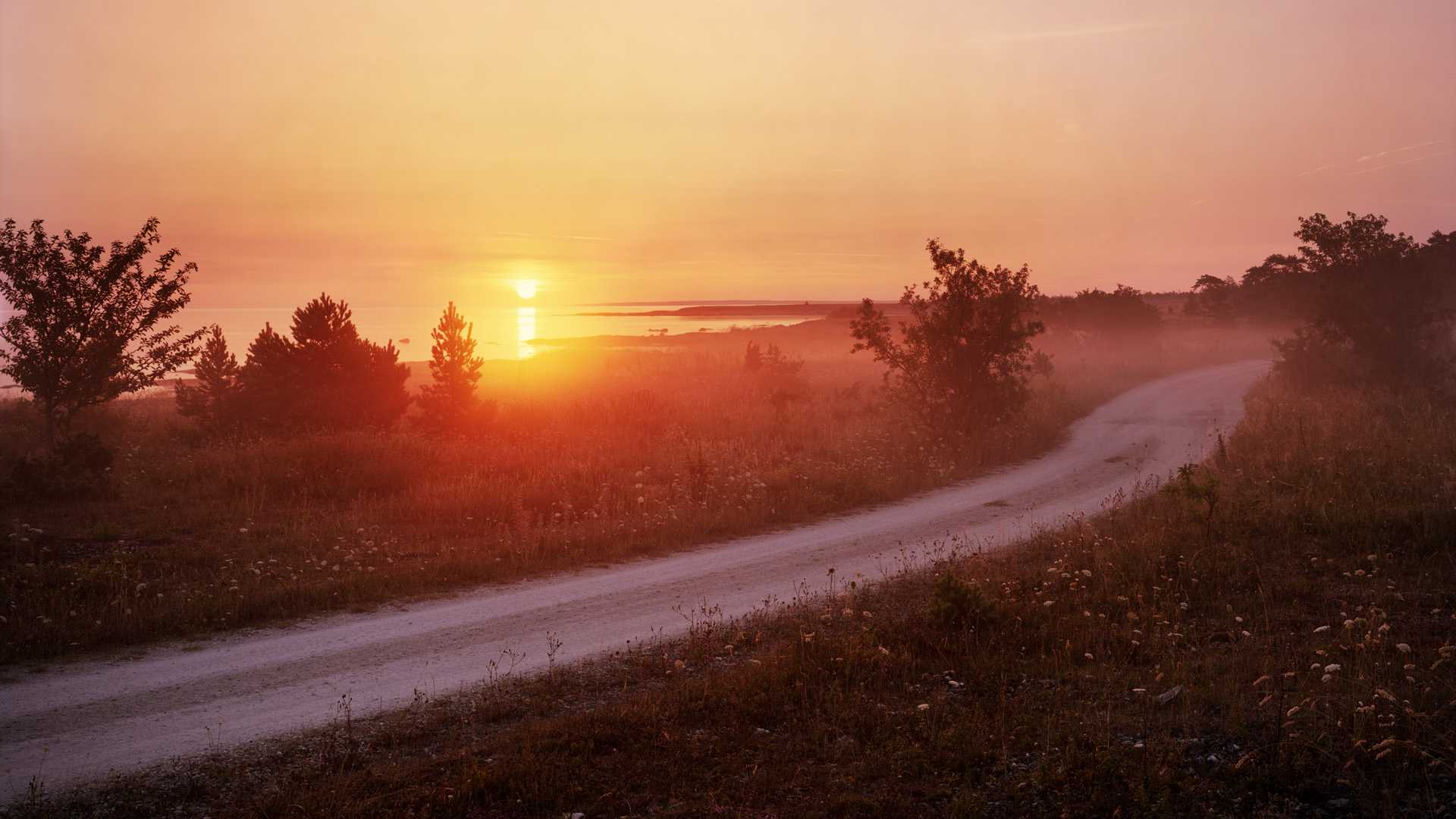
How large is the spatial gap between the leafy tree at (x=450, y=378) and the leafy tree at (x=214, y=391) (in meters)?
5.07

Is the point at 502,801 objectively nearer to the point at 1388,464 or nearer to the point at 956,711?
the point at 956,711

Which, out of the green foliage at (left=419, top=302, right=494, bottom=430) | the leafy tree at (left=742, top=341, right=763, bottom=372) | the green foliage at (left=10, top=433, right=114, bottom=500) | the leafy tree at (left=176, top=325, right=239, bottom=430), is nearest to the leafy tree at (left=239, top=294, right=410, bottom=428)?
the leafy tree at (left=176, top=325, right=239, bottom=430)

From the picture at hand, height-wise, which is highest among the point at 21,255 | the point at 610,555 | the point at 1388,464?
the point at 21,255

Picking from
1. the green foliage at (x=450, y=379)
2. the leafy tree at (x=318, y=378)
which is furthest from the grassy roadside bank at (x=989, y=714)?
the leafy tree at (x=318, y=378)

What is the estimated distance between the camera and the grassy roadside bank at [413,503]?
34.9 ft

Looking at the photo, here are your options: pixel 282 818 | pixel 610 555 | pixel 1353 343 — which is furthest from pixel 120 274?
pixel 1353 343

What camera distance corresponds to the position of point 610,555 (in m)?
13.3

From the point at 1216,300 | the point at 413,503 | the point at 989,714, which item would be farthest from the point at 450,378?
A: the point at 1216,300

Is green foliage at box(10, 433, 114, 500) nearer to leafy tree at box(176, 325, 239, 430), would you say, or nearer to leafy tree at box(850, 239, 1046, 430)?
leafy tree at box(176, 325, 239, 430)

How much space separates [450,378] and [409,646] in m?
14.4

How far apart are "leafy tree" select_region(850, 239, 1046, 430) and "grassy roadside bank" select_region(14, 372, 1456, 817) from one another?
11.7m

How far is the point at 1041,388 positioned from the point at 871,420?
419 inches

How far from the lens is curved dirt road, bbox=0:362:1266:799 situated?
7.03 m

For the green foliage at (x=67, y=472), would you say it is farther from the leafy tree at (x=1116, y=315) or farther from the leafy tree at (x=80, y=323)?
the leafy tree at (x=1116, y=315)
